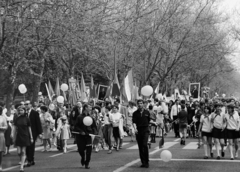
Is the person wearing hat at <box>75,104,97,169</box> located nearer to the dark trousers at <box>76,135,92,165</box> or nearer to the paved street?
the dark trousers at <box>76,135,92,165</box>

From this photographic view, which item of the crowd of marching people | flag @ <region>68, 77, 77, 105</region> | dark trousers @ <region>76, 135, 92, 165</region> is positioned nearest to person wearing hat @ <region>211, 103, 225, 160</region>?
the crowd of marching people

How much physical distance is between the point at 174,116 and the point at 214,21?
20484mm

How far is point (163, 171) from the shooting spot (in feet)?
39.3

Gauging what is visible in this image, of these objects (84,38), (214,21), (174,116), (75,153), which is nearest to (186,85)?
(214,21)

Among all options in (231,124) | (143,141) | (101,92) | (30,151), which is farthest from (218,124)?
(101,92)

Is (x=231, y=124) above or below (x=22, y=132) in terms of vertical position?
above

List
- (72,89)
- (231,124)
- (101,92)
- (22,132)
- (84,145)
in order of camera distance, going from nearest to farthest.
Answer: (22,132), (84,145), (231,124), (72,89), (101,92)

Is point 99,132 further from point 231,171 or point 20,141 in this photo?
point 231,171

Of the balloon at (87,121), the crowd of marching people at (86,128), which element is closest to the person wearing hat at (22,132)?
the crowd of marching people at (86,128)

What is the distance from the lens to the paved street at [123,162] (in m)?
12.6

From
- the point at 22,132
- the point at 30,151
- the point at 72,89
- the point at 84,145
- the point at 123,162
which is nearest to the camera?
the point at 22,132

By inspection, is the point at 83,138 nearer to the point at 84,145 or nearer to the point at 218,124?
the point at 84,145

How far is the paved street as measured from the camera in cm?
1257

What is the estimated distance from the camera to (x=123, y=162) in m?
14.0
